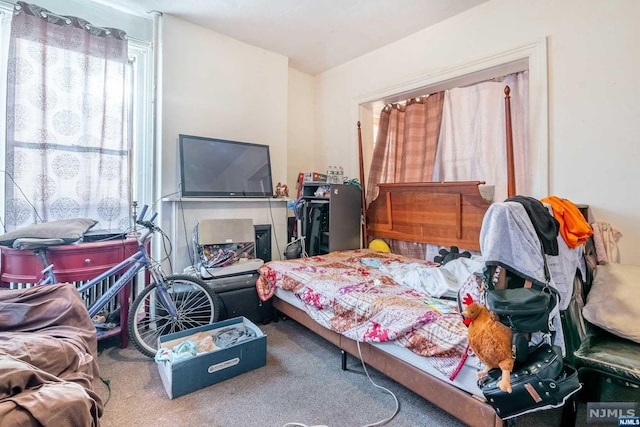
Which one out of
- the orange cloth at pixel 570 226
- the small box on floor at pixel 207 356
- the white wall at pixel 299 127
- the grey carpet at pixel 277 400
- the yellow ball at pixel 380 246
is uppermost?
the white wall at pixel 299 127

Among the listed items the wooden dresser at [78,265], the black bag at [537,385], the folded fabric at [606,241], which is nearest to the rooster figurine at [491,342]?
the black bag at [537,385]

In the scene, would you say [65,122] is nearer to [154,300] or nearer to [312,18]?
[154,300]

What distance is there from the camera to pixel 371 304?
1785 millimetres

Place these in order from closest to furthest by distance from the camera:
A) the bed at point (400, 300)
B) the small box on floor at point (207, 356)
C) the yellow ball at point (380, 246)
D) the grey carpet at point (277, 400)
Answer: the bed at point (400, 300), the grey carpet at point (277, 400), the small box on floor at point (207, 356), the yellow ball at point (380, 246)

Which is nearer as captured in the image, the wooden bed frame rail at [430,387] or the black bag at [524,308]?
the black bag at [524,308]

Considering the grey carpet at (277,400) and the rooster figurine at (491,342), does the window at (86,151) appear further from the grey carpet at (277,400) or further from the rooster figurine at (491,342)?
the rooster figurine at (491,342)

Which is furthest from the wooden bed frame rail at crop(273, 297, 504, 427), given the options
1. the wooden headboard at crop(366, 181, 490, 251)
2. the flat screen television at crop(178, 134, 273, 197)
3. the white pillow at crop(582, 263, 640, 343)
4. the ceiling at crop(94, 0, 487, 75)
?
the ceiling at crop(94, 0, 487, 75)

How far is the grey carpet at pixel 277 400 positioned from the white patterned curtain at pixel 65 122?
1196mm

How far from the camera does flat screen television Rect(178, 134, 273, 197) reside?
289 centimetres

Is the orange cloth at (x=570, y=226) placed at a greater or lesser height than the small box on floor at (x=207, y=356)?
greater

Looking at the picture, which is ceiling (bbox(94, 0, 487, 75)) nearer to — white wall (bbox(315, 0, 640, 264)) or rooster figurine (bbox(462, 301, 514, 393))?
white wall (bbox(315, 0, 640, 264))

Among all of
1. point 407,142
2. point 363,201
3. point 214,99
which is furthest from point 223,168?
point 407,142

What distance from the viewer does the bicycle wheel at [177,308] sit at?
226 centimetres

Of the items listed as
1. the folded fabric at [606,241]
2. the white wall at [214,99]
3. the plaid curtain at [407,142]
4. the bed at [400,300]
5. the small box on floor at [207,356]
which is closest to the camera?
the bed at [400,300]
